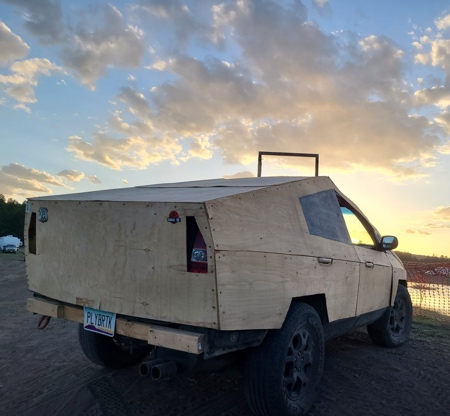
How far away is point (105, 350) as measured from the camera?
438 cm

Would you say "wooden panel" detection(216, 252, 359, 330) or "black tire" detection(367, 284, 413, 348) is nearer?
"wooden panel" detection(216, 252, 359, 330)

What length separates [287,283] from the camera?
3.13 meters

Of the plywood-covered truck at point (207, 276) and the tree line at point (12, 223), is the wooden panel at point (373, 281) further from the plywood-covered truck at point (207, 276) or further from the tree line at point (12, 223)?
the tree line at point (12, 223)

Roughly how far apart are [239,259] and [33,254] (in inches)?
86.3

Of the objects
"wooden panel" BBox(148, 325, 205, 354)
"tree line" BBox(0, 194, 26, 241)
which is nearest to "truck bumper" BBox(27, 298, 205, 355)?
"wooden panel" BBox(148, 325, 205, 354)

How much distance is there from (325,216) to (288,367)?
1489 millimetres

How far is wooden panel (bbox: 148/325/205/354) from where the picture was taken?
2.65 m

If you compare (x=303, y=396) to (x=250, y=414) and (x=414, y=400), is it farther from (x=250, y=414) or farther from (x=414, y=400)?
(x=414, y=400)

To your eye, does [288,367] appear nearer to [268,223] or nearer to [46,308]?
[268,223]

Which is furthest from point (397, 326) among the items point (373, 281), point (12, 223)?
point (12, 223)

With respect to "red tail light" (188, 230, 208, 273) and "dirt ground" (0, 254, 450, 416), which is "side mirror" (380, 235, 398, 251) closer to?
"dirt ground" (0, 254, 450, 416)

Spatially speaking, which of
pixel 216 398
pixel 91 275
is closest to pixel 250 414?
pixel 216 398

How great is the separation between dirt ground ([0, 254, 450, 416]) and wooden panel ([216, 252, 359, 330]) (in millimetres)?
950

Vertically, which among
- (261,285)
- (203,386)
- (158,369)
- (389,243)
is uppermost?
(389,243)
